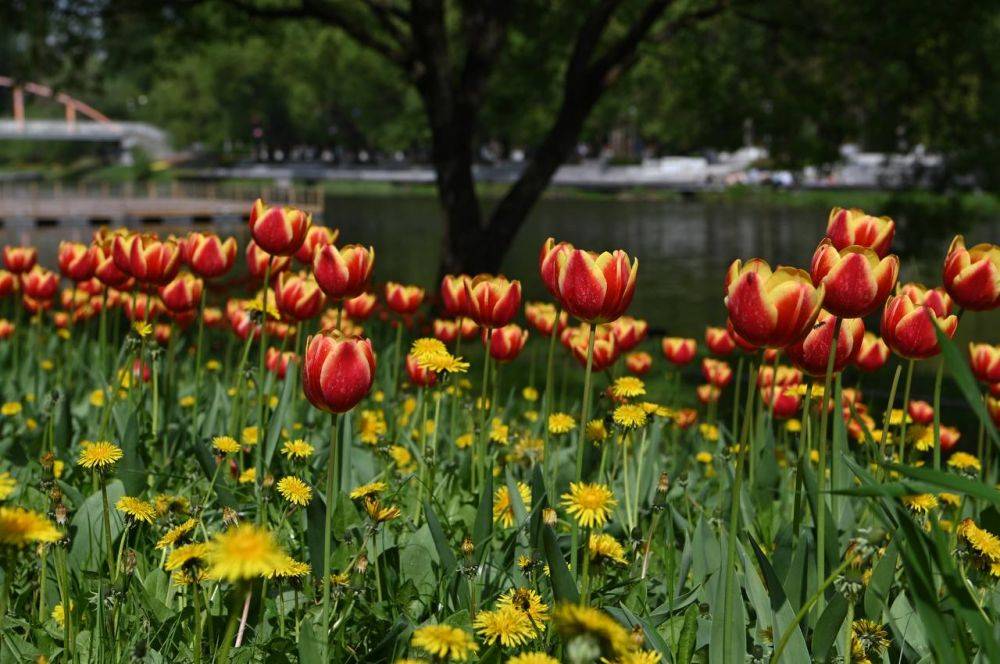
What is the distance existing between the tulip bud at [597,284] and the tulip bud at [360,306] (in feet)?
7.45

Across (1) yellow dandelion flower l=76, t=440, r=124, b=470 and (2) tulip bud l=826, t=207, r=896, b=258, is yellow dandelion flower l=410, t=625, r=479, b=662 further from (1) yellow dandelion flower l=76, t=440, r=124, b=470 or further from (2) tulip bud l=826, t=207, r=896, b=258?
(2) tulip bud l=826, t=207, r=896, b=258

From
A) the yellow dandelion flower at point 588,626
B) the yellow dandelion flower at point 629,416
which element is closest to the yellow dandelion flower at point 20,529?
the yellow dandelion flower at point 588,626

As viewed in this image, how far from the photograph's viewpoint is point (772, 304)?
190 cm

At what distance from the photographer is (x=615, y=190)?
206 ft

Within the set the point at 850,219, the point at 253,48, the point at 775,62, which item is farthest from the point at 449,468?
the point at 253,48

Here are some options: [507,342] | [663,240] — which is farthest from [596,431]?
[663,240]

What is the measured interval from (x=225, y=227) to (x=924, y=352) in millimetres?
36783

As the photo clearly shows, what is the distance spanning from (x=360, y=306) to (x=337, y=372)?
8.19 ft

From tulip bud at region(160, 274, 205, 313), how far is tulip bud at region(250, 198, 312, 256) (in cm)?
86

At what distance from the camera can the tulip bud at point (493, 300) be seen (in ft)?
9.78

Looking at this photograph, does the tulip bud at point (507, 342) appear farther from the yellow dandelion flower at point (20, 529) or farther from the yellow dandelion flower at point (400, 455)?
the yellow dandelion flower at point (20, 529)

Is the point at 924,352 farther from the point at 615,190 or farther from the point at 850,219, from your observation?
the point at 615,190

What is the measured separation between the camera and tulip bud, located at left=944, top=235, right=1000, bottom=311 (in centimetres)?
249

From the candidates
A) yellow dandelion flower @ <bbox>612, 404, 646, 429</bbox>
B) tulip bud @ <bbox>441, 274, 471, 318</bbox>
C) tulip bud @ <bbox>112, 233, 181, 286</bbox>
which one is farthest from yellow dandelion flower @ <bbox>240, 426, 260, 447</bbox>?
yellow dandelion flower @ <bbox>612, 404, 646, 429</bbox>
